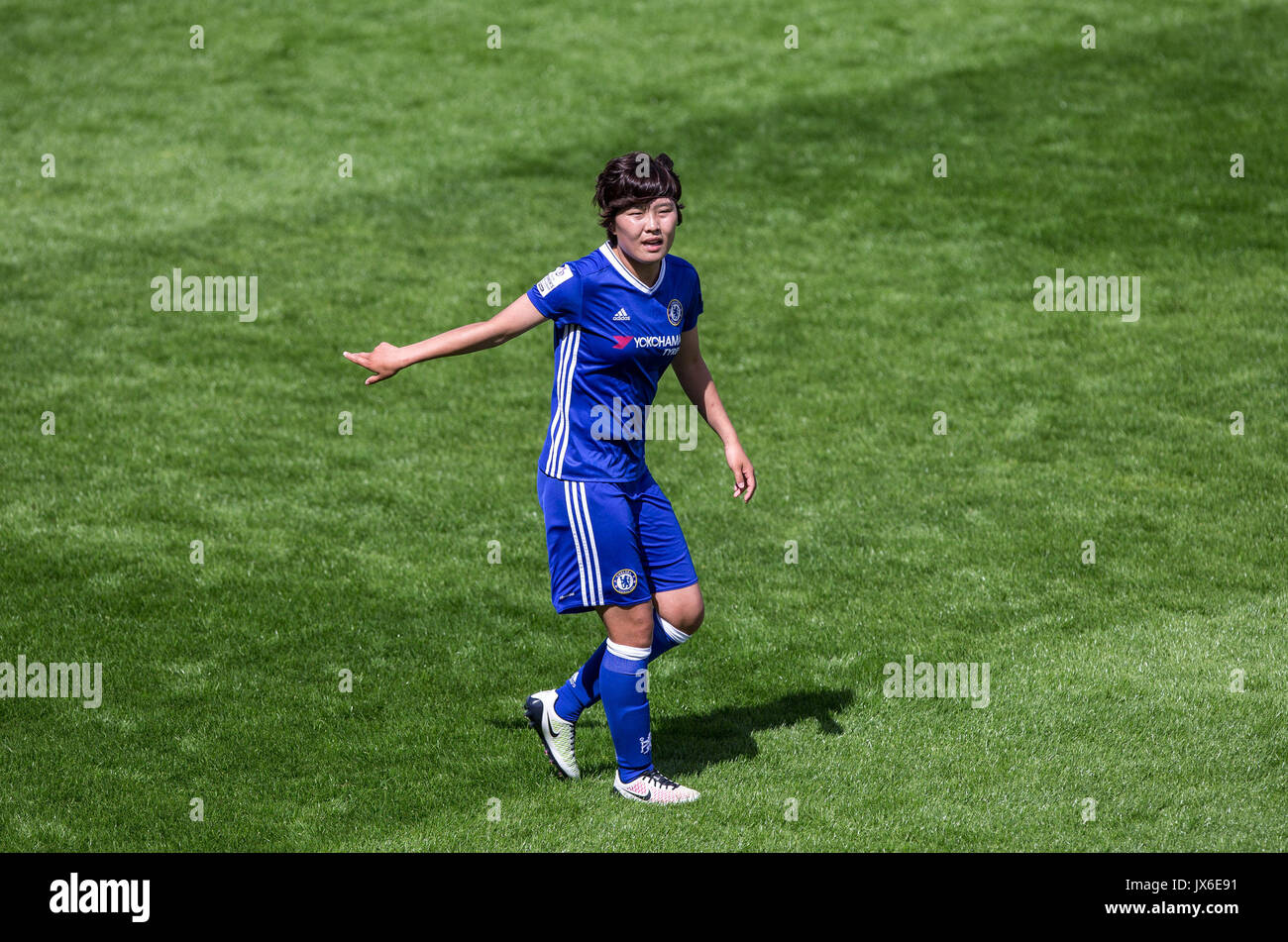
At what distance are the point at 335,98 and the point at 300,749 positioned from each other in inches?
549

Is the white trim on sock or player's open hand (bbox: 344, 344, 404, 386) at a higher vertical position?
player's open hand (bbox: 344, 344, 404, 386)

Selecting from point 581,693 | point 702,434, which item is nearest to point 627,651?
point 581,693

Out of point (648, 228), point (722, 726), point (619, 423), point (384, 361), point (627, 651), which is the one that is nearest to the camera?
point (384, 361)

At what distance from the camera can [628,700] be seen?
647 centimetres

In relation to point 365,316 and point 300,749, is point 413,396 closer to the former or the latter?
point 365,316

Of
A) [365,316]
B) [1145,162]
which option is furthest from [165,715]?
[1145,162]

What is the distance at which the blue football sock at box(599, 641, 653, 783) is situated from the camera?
645cm

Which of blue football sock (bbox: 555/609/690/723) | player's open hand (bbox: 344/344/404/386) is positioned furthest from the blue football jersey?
blue football sock (bbox: 555/609/690/723)

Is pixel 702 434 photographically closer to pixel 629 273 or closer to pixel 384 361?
pixel 629 273

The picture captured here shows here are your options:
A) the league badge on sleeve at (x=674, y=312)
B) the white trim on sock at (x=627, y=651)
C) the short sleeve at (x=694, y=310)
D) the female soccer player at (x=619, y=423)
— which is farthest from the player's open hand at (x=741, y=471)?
the white trim on sock at (x=627, y=651)

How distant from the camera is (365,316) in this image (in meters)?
13.7

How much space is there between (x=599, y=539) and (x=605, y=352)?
2.78 ft

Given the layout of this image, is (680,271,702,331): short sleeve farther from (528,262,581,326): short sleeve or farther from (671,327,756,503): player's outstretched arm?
(528,262,581,326): short sleeve

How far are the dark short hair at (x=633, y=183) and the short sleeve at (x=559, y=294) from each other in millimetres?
281
